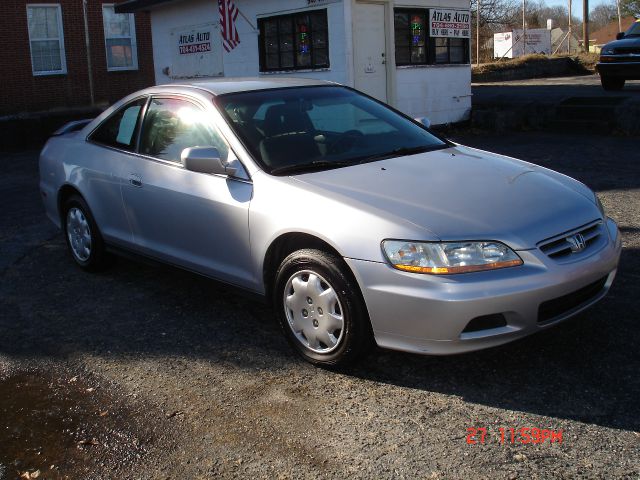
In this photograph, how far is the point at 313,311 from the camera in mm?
4004

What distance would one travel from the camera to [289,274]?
4.10 m

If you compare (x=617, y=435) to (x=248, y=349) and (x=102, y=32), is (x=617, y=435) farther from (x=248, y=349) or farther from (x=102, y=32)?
(x=102, y=32)

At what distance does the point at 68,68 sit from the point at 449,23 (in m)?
12.9

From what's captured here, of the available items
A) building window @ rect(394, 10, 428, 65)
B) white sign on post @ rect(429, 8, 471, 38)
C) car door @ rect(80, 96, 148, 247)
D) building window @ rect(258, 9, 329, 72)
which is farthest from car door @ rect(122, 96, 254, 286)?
white sign on post @ rect(429, 8, 471, 38)

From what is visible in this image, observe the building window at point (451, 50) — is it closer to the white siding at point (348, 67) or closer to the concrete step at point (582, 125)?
the white siding at point (348, 67)

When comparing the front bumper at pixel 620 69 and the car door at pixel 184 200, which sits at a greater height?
the front bumper at pixel 620 69

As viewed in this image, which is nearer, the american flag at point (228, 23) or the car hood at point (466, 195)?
the car hood at point (466, 195)

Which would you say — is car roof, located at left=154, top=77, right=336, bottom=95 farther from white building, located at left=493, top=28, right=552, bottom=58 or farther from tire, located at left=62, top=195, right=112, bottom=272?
white building, located at left=493, top=28, right=552, bottom=58

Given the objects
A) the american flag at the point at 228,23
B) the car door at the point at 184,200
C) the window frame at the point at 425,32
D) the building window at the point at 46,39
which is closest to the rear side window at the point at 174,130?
the car door at the point at 184,200

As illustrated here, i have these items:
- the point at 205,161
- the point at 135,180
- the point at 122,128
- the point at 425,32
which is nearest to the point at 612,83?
the point at 425,32

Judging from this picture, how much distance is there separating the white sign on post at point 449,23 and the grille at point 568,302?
10784 millimetres

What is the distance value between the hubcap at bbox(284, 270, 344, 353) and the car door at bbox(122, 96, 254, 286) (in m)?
0.45

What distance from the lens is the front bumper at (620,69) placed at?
672 inches

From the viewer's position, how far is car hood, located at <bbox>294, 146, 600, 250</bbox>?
3703 millimetres
